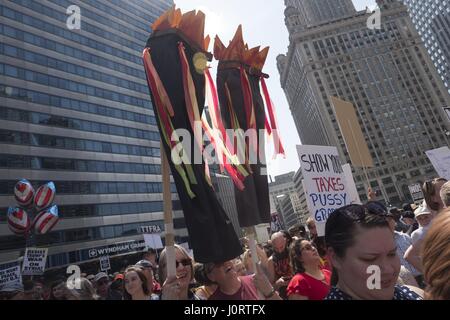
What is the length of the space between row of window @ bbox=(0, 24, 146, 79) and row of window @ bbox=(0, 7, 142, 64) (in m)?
1.41

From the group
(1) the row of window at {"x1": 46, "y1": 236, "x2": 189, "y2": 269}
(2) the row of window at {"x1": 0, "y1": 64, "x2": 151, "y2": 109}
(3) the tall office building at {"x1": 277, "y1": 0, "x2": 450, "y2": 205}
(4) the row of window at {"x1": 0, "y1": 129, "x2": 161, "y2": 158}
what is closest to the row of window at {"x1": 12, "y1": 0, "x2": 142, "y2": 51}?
(2) the row of window at {"x1": 0, "y1": 64, "x2": 151, "y2": 109}

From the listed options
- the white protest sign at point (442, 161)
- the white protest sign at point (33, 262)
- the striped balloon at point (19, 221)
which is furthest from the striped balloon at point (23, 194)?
the white protest sign at point (442, 161)

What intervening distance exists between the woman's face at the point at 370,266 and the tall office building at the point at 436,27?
164280 mm

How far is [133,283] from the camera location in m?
3.54

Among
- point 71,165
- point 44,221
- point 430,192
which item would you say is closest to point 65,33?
point 71,165

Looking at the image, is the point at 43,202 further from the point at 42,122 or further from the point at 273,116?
the point at 42,122

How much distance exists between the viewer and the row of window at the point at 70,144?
117 ft

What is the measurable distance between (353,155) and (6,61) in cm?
4089

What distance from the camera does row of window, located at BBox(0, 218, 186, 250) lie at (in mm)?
32812

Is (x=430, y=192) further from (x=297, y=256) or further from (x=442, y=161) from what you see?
(x=442, y=161)

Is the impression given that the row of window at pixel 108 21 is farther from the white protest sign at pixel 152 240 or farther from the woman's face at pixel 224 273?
the woman's face at pixel 224 273

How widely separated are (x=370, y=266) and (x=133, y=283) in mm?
2542

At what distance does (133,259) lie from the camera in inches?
1714

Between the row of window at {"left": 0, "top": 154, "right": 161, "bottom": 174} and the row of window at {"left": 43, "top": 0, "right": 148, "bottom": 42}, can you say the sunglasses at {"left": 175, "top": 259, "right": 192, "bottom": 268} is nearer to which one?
the row of window at {"left": 0, "top": 154, "right": 161, "bottom": 174}
